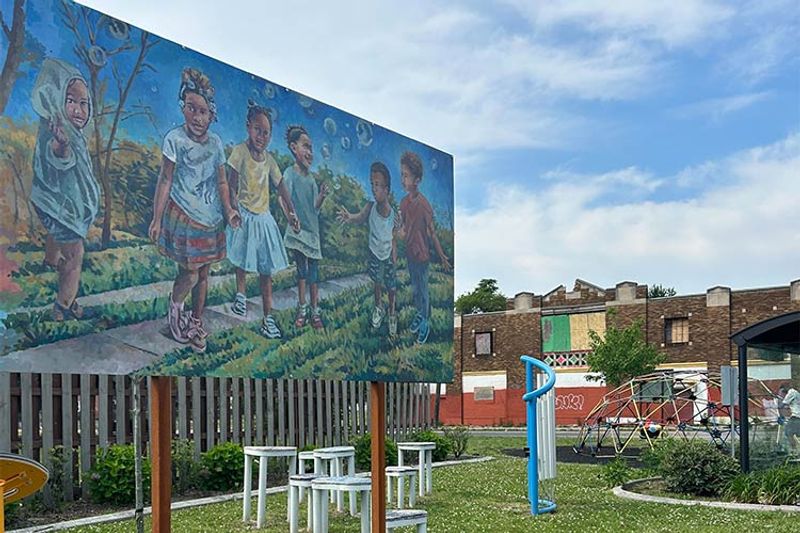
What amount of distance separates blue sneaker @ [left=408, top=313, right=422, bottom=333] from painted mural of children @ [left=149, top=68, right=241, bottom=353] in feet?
8.17

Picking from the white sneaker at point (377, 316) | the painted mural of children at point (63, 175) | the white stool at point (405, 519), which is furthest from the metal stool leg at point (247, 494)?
the painted mural of children at point (63, 175)

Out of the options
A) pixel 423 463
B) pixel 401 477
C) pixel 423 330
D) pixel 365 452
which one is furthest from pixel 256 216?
pixel 365 452

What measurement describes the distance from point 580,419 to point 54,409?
3766 centimetres

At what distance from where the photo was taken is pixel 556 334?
2072 inches

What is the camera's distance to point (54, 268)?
210 inches

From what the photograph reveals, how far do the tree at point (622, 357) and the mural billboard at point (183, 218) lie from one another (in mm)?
37289

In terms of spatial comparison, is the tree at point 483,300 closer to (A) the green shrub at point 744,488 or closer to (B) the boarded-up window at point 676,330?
(B) the boarded-up window at point 676,330

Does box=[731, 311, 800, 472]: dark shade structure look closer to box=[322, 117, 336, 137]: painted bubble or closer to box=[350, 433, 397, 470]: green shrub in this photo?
box=[350, 433, 397, 470]: green shrub

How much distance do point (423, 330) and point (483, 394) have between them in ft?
153

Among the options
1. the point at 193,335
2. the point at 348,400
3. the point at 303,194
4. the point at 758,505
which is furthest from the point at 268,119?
the point at 348,400

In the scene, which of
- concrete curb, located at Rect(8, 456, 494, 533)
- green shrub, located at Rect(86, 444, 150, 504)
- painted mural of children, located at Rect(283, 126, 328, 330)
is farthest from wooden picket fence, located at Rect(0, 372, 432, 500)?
painted mural of children, located at Rect(283, 126, 328, 330)

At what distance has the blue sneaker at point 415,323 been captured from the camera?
8477 mm

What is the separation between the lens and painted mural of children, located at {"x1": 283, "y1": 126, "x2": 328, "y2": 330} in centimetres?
712

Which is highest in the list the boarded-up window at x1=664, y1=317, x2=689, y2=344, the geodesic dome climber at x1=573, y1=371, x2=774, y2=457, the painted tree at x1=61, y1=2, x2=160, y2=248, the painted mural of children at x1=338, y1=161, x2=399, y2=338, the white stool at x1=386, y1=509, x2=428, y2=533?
the painted tree at x1=61, y1=2, x2=160, y2=248
